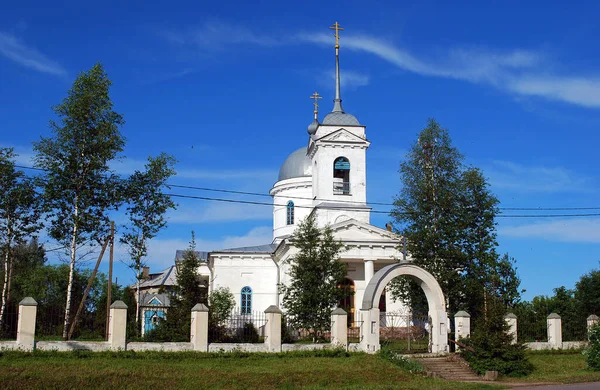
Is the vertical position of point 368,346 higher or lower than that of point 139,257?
lower

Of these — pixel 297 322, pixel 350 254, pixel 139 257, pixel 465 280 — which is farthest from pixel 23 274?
pixel 465 280

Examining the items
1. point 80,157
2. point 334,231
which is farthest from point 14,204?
point 334,231

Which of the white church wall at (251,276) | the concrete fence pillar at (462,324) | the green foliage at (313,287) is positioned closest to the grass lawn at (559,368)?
the concrete fence pillar at (462,324)

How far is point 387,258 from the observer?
119 ft

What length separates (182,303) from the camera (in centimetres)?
2517

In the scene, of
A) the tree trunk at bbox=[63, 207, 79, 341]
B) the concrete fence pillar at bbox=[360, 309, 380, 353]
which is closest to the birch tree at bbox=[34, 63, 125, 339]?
the tree trunk at bbox=[63, 207, 79, 341]

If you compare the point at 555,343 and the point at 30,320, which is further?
the point at 555,343

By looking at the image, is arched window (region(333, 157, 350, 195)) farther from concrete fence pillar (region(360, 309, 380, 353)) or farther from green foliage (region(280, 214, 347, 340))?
concrete fence pillar (region(360, 309, 380, 353))

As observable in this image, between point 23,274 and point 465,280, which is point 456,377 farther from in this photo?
point 23,274

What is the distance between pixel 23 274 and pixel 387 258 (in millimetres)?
32073

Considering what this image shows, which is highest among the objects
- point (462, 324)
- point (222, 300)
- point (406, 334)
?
point (222, 300)

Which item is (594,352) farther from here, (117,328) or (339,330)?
(117,328)

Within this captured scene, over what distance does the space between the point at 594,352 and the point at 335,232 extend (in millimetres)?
16078

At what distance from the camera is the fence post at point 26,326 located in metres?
20.4
